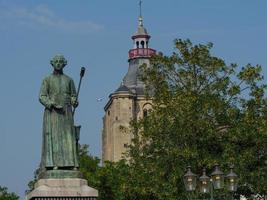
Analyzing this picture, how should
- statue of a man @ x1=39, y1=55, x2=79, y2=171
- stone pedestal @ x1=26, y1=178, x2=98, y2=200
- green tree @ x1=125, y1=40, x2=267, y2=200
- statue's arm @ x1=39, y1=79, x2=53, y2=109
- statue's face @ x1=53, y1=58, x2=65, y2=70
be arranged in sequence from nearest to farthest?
stone pedestal @ x1=26, y1=178, x2=98, y2=200
statue of a man @ x1=39, y1=55, x2=79, y2=171
statue's arm @ x1=39, y1=79, x2=53, y2=109
statue's face @ x1=53, y1=58, x2=65, y2=70
green tree @ x1=125, y1=40, x2=267, y2=200

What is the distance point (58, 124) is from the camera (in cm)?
2183

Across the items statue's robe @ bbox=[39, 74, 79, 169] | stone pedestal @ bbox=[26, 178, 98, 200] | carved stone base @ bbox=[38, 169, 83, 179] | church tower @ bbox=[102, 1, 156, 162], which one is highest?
church tower @ bbox=[102, 1, 156, 162]

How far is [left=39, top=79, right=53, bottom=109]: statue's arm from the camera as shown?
2189cm

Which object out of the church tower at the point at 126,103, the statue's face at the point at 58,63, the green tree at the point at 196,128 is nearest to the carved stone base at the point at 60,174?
the statue's face at the point at 58,63

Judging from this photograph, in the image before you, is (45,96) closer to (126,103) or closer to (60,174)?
(60,174)

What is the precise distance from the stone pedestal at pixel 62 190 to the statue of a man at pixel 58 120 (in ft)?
1.55

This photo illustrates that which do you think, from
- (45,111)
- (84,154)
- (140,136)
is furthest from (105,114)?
(45,111)

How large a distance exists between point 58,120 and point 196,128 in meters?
18.6

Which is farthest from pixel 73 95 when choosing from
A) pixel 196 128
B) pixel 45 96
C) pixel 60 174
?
pixel 196 128

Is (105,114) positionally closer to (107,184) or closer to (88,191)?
(107,184)

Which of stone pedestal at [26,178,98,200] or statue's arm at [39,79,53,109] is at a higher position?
statue's arm at [39,79,53,109]

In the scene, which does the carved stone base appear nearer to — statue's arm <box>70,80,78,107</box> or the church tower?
statue's arm <box>70,80,78,107</box>

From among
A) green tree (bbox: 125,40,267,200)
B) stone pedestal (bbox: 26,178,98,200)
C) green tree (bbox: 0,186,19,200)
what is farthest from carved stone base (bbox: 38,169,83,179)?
green tree (bbox: 0,186,19,200)

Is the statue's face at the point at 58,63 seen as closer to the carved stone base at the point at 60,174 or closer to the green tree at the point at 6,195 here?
the carved stone base at the point at 60,174
